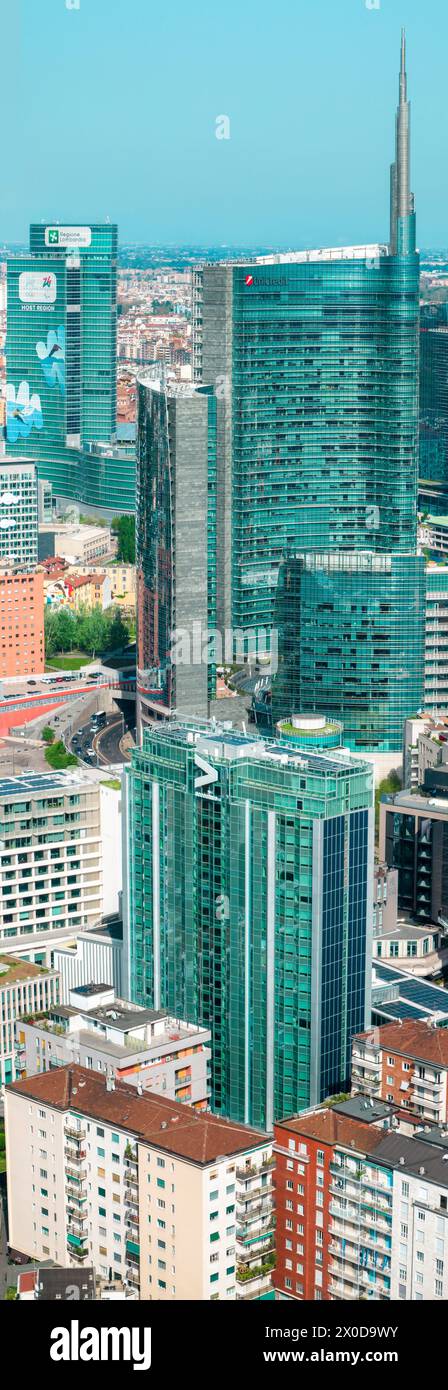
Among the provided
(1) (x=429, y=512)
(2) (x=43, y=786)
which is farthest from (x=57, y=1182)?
(1) (x=429, y=512)

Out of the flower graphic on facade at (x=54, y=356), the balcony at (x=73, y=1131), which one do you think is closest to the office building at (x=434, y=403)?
the flower graphic on facade at (x=54, y=356)

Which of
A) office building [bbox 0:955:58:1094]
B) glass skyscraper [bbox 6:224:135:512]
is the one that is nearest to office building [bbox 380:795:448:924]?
office building [bbox 0:955:58:1094]

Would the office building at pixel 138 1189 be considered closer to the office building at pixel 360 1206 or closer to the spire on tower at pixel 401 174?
the office building at pixel 360 1206

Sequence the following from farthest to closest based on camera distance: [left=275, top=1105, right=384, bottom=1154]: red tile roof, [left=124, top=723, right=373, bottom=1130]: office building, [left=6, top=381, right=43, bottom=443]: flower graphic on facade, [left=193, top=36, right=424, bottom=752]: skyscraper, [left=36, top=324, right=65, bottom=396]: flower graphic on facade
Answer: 1. [left=6, top=381, right=43, bottom=443]: flower graphic on facade
2. [left=36, top=324, right=65, bottom=396]: flower graphic on facade
3. [left=193, top=36, right=424, bottom=752]: skyscraper
4. [left=124, top=723, right=373, bottom=1130]: office building
5. [left=275, top=1105, right=384, bottom=1154]: red tile roof

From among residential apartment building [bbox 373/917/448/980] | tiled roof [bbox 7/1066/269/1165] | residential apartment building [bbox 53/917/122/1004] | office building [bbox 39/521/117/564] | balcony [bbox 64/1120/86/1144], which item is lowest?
residential apartment building [bbox 373/917/448/980]

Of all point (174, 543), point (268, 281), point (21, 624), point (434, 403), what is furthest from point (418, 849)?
point (434, 403)

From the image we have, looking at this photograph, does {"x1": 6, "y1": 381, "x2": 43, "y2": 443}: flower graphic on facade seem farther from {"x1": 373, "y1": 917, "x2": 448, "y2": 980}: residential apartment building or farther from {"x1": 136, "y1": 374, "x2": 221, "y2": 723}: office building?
{"x1": 373, "y1": 917, "x2": 448, "y2": 980}: residential apartment building

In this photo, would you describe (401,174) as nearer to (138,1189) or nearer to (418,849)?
(418,849)
